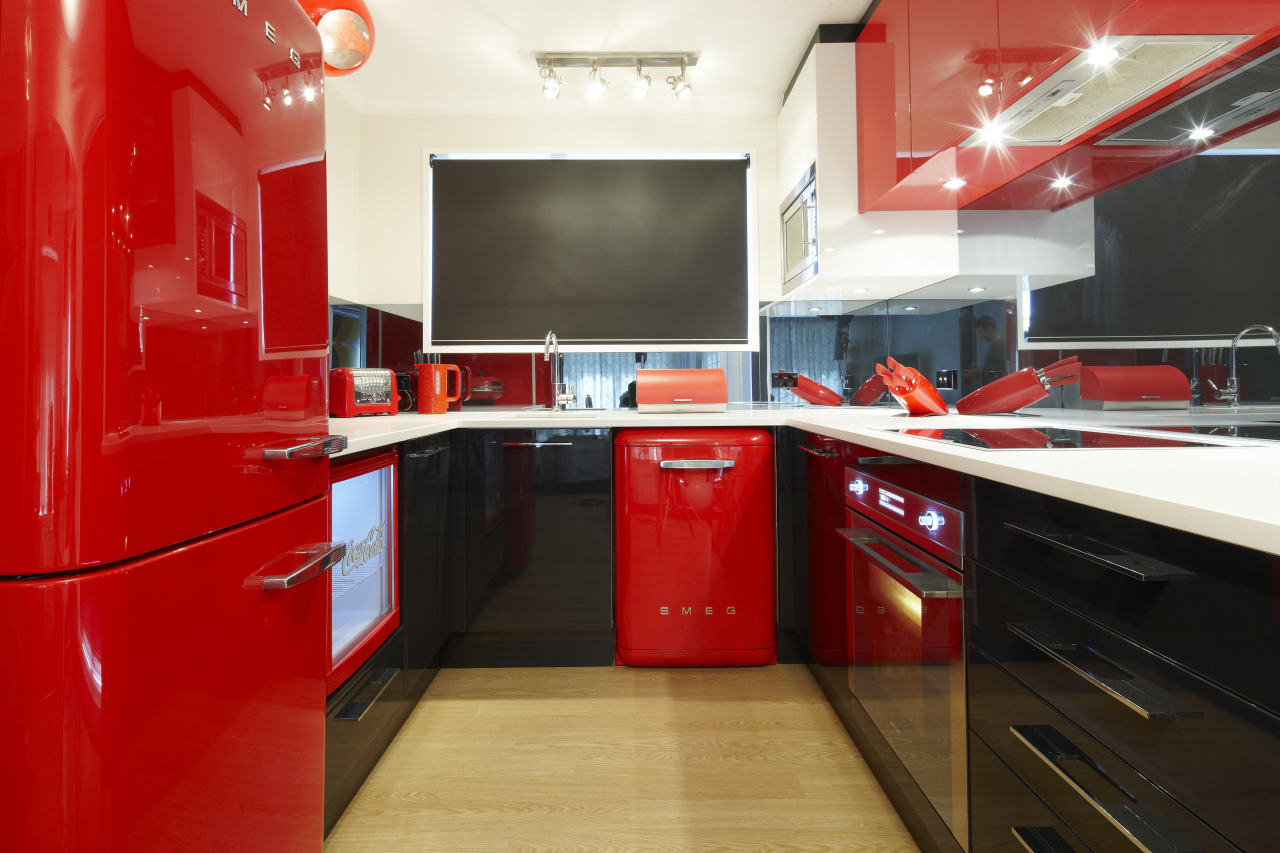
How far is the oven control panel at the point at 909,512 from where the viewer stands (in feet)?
3.35

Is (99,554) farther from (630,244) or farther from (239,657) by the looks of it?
(630,244)

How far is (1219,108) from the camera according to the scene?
117 centimetres

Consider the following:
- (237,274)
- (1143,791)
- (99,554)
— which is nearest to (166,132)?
(237,274)

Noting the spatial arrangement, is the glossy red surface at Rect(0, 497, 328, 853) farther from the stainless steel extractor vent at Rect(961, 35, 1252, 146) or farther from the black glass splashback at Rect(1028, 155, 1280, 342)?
the black glass splashback at Rect(1028, 155, 1280, 342)

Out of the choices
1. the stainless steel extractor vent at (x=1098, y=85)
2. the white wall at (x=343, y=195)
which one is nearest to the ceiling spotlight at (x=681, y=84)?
the stainless steel extractor vent at (x=1098, y=85)

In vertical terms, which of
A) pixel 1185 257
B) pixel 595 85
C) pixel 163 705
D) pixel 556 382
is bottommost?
pixel 163 705

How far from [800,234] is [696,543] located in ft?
4.24

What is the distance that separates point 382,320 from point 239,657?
217 cm

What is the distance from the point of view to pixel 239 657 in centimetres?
77

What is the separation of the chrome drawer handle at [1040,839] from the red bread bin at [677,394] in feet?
5.03

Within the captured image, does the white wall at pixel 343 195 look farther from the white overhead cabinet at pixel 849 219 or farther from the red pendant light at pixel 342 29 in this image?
the white overhead cabinet at pixel 849 219

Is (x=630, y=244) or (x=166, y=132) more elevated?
(x=630, y=244)

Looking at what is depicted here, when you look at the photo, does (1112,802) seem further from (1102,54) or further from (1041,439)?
Answer: (1102,54)

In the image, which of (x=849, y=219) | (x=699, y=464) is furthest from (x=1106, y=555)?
(x=849, y=219)
